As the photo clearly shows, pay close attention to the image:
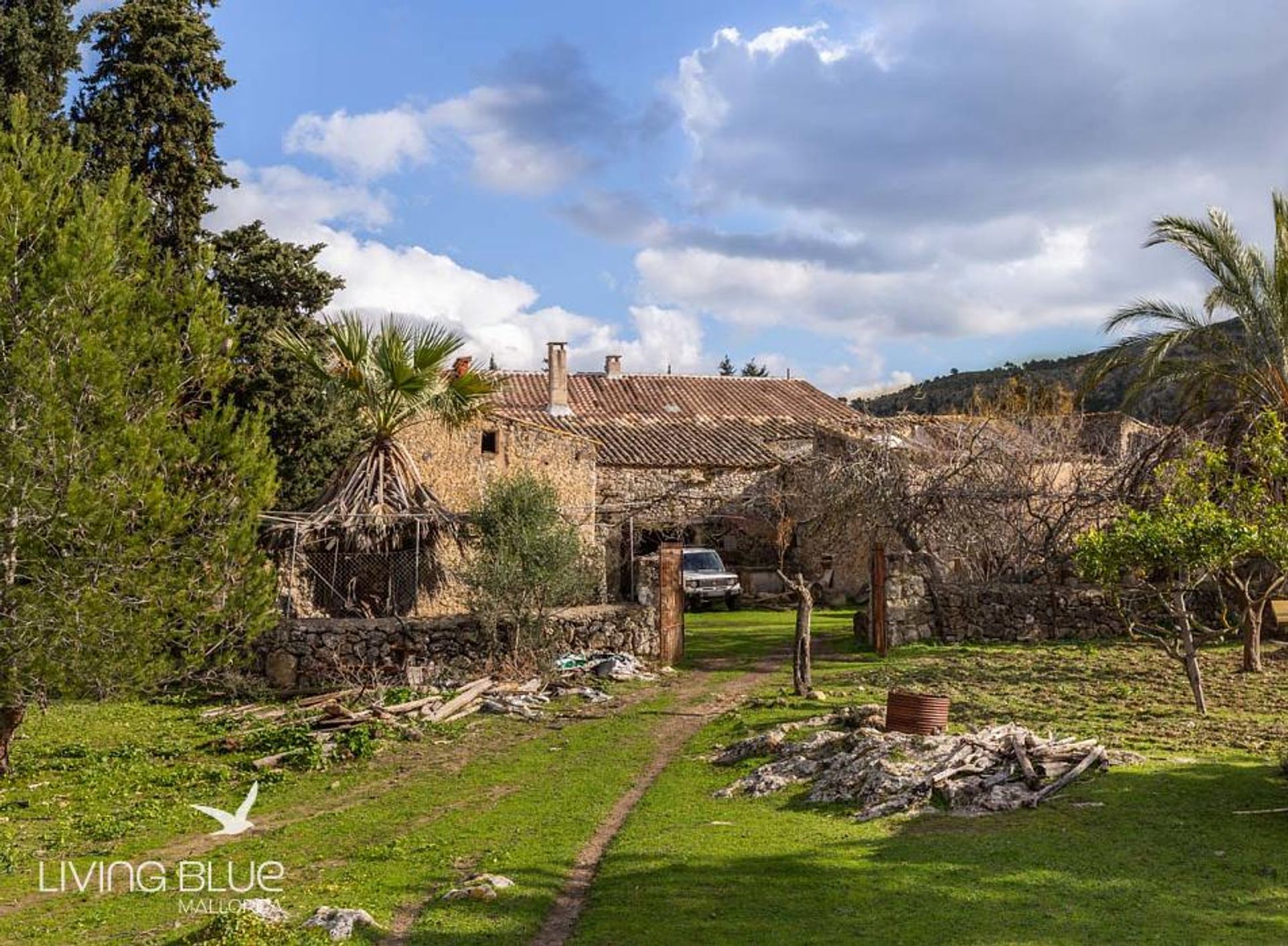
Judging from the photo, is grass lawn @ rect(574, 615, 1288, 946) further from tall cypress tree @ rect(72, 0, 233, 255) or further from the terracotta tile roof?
the terracotta tile roof

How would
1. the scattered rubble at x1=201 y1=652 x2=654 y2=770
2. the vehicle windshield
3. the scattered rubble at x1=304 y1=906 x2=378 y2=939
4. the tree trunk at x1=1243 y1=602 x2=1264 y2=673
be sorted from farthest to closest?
the vehicle windshield < the tree trunk at x1=1243 y1=602 x2=1264 y2=673 < the scattered rubble at x1=201 y1=652 x2=654 y2=770 < the scattered rubble at x1=304 y1=906 x2=378 y2=939

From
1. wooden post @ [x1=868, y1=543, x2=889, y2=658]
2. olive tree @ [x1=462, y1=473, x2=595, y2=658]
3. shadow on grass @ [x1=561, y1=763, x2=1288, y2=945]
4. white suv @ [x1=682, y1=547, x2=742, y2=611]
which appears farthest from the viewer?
white suv @ [x1=682, y1=547, x2=742, y2=611]

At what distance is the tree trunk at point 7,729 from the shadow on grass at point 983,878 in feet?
25.3

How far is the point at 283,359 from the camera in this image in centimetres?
2211

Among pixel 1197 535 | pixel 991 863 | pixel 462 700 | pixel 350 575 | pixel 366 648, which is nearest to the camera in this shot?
pixel 991 863

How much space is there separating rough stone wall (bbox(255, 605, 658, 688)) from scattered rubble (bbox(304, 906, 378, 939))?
10390mm

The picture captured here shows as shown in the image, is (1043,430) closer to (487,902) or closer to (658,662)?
(658,662)

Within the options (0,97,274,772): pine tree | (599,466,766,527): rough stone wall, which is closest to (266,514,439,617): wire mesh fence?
(0,97,274,772): pine tree

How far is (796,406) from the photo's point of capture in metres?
39.4

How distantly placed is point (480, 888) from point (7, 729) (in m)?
7.75

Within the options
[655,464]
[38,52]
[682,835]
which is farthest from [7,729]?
[655,464]

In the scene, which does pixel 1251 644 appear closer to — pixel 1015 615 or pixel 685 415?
pixel 1015 615

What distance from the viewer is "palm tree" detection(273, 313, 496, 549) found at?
18.5m

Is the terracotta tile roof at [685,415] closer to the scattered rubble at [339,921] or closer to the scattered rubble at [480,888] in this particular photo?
the scattered rubble at [480,888]
